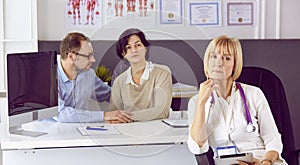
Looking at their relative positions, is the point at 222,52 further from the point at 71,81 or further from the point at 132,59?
the point at 71,81

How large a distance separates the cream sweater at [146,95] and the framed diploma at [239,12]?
4.28ft

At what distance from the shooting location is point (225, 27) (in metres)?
3.74

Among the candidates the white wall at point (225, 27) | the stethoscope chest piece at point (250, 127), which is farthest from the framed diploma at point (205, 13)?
the stethoscope chest piece at point (250, 127)

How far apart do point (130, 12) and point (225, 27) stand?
2.52 feet

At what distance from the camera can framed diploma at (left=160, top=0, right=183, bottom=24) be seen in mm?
3656

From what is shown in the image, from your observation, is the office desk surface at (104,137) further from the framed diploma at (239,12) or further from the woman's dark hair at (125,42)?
the framed diploma at (239,12)

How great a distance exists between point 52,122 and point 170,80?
0.75 m

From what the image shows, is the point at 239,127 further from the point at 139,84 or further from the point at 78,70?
the point at 78,70

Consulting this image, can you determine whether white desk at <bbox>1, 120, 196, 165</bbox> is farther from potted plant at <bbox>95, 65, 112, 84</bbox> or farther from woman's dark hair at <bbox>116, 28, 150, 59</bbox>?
woman's dark hair at <bbox>116, 28, 150, 59</bbox>

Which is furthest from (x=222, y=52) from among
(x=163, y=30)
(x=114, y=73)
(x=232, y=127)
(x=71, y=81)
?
(x=163, y=30)

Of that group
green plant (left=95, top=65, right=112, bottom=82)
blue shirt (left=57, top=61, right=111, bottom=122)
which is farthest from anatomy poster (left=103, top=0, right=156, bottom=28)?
blue shirt (left=57, top=61, right=111, bottom=122)

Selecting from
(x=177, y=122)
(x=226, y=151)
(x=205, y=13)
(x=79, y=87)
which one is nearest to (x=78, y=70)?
(x=79, y=87)

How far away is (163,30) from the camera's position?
366 cm

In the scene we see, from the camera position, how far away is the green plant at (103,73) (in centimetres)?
271
